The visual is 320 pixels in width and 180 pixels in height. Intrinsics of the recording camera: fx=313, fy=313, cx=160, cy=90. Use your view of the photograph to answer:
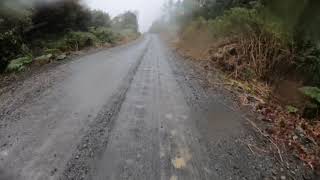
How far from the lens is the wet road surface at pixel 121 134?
3646 mm

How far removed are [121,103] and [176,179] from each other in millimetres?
2887

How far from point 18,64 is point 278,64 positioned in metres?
8.10

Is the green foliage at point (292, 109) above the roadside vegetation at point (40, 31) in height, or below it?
below

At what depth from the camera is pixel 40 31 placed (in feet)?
49.4

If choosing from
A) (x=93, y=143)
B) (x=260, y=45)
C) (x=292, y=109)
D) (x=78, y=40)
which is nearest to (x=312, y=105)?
(x=292, y=109)

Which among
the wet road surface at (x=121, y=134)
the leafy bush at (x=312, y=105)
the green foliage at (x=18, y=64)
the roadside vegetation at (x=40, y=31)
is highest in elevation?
the roadside vegetation at (x=40, y=31)

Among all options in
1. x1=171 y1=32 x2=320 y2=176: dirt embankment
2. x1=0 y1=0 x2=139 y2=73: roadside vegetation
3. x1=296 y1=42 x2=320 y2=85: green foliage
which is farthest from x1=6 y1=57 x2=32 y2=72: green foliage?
x1=296 y1=42 x2=320 y2=85: green foliage

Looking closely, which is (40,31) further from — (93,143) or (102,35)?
(93,143)

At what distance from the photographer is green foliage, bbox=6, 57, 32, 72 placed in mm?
10102

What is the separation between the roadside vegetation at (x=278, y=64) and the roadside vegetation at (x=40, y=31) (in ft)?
21.4

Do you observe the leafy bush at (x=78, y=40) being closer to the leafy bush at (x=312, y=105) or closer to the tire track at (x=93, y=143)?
the tire track at (x=93, y=143)

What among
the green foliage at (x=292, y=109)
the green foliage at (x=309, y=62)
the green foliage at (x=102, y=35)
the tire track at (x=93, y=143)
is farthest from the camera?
the green foliage at (x=102, y=35)

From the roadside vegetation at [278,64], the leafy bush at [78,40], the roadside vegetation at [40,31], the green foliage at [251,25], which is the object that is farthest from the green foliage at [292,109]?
the leafy bush at [78,40]

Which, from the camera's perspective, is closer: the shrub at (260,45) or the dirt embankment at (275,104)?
the dirt embankment at (275,104)
